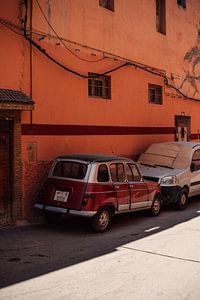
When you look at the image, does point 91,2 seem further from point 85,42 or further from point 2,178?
point 2,178

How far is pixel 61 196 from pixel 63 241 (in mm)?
1153

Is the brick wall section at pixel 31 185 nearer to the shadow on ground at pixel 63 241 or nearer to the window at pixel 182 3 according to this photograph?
the shadow on ground at pixel 63 241

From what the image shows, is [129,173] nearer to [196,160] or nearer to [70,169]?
[70,169]

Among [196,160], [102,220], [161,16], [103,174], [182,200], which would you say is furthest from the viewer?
[161,16]

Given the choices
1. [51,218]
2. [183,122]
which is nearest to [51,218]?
[51,218]

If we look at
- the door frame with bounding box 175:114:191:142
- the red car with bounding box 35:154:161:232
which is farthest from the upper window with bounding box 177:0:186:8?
the red car with bounding box 35:154:161:232

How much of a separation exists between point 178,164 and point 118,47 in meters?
4.71

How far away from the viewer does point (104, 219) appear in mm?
9711

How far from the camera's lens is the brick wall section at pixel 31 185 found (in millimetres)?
10859

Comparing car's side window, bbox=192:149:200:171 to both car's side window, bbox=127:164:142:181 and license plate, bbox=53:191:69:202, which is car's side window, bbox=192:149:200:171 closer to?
car's side window, bbox=127:164:142:181

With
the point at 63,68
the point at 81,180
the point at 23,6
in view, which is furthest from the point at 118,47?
the point at 81,180

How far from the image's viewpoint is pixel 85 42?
42.7ft

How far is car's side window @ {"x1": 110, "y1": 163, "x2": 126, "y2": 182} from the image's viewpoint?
10047 mm

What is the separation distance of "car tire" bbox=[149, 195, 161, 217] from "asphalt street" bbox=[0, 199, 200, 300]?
59 centimetres
